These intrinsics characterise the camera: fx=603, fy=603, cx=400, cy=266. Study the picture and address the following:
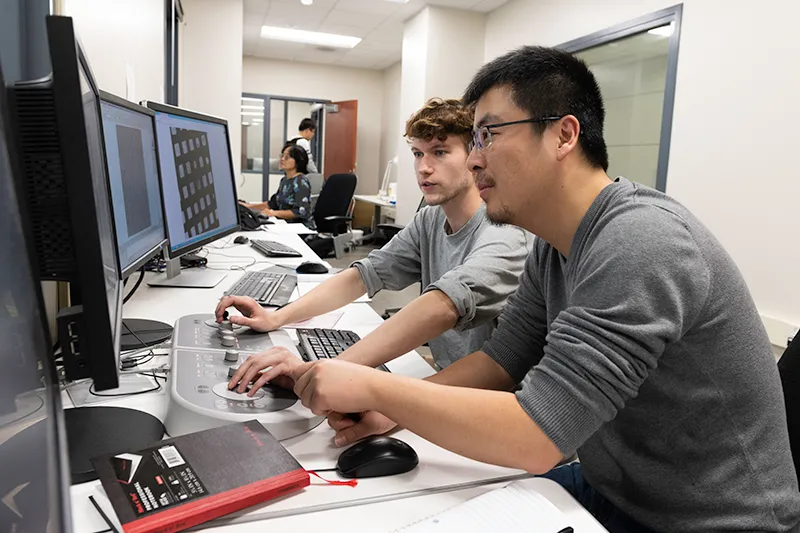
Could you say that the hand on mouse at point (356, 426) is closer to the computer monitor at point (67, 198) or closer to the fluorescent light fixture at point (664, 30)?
the computer monitor at point (67, 198)

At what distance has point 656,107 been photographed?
382 centimetres

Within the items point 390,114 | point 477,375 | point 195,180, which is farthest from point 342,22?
point 477,375

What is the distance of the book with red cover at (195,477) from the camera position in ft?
2.10

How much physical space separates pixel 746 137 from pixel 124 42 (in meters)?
2.88

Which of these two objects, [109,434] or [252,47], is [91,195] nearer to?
[109,434]

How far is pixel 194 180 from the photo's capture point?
1811 millimetres

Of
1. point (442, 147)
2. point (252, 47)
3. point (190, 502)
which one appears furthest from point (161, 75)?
point (252, 47)

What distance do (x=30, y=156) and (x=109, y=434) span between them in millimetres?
439

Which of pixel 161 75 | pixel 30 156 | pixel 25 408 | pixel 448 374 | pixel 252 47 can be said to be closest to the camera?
pixel 25 408

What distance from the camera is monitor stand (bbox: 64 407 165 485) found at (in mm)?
758

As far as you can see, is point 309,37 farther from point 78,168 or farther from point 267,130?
point 78,168

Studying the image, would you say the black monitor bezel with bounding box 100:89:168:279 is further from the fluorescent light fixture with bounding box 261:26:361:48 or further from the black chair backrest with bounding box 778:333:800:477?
the fluorescent light fixture with bounding box 261:26:361:48

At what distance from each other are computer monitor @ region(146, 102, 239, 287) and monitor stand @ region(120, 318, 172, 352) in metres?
0.29

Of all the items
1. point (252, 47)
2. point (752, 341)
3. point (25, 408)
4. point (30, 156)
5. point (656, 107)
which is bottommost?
point (752, 341)
